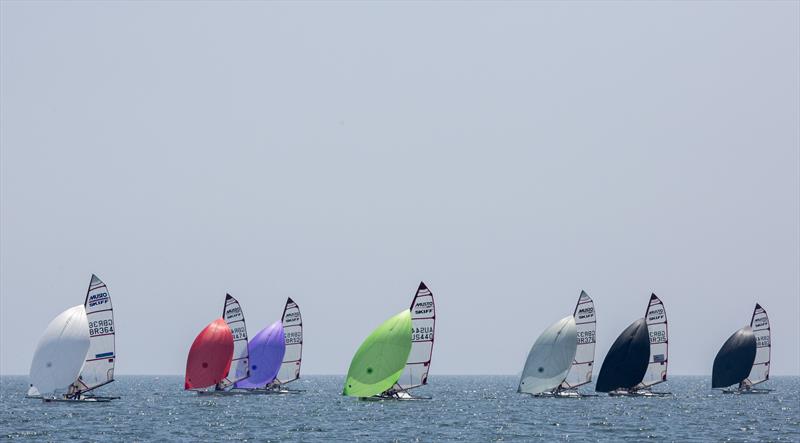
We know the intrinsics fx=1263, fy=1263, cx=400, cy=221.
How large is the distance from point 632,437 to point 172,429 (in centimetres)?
2306

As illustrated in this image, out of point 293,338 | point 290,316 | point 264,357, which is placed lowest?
point 264,357

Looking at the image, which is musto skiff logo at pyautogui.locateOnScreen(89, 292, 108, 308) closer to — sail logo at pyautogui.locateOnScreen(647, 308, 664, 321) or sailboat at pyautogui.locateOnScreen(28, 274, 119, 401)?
sailboat at pyautogui.locateOnScreen(28, 274, 119, 401)

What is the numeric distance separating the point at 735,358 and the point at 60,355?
56293 millimetres

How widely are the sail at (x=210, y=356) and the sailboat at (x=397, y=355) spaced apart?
13.5 meters

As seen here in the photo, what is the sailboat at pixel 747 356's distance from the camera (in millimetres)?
104312

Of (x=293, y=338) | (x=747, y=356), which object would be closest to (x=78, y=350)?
(x=293, y=338)

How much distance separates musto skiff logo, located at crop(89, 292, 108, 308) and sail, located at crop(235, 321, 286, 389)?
18.3m

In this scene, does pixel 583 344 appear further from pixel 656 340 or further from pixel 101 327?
pixel 101 327

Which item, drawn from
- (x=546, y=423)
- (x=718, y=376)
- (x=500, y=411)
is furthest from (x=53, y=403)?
(x=718, y=376)

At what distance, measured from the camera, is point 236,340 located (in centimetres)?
9331

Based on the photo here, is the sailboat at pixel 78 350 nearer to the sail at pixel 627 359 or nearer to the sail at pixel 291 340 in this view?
the sail at pixel 291 340

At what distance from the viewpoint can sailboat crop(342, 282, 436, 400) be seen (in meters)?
78.6

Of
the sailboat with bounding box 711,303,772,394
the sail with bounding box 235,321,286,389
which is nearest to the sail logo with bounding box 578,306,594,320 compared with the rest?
the sailboat with bounding box 711,303,772,394

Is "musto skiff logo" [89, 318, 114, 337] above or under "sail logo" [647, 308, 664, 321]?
under
